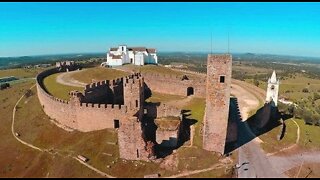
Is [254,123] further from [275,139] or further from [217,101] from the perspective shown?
[217,101]

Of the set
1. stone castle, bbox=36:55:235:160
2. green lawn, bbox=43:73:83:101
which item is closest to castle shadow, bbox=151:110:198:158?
stone castle, bbox=36:55:235:160

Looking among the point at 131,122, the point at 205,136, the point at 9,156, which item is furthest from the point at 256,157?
the point at 9,156

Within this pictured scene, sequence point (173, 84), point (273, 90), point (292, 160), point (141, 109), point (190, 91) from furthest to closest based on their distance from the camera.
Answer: point (173, 84)
point (190, 91)
point (273, 90)
point (141, 109)
point (292, 160)

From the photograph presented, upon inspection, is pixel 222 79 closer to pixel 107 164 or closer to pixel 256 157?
pixel 256 157

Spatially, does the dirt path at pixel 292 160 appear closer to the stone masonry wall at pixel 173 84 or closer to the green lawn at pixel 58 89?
the stone masonry wall at pixel 173 84

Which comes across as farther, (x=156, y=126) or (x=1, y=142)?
(x=1, y=142)

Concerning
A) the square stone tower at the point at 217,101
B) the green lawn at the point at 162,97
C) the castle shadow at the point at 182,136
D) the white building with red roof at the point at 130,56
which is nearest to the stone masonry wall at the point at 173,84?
the green lawn at the point at 162,97

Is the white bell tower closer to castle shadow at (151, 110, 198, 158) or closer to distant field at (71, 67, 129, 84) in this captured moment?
castle shadow at (151, 110, 198, 158)

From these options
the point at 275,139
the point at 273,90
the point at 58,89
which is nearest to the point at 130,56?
the point at 58,89
